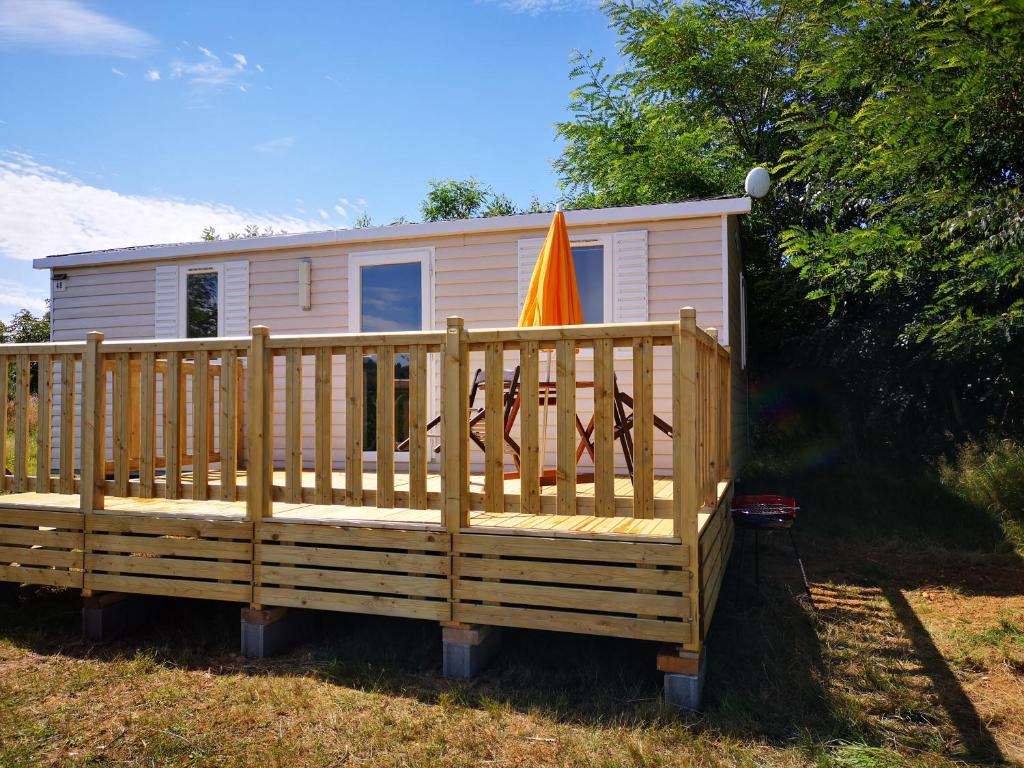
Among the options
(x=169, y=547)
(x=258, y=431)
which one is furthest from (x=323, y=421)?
(x=169, y=547)

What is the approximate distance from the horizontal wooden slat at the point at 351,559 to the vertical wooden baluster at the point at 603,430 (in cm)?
81

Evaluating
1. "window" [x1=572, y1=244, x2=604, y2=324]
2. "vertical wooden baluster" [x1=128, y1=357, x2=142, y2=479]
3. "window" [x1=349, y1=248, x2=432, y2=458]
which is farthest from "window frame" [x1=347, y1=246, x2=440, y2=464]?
"vertical wooden baluster" [x1=128, y1=357, x2=142, y2=479]

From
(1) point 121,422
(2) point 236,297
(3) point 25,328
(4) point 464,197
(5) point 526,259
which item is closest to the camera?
(1) point 121,422

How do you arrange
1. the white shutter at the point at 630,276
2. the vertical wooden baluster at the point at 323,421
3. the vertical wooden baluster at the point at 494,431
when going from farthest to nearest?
the white shutter at the point at 630,276 → the vertical wooden baluster at the point at 323,421 → the vertical wooden baluster at the point at 494,431

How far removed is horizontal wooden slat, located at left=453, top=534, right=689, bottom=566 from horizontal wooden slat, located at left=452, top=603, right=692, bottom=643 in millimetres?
248

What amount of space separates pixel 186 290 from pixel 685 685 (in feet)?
20.7

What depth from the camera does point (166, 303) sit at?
7082 mm

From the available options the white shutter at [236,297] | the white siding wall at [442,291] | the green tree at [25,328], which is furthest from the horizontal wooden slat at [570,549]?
the green tree at [25,328]

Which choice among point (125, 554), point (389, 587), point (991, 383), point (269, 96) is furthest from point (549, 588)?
point (269, 96)

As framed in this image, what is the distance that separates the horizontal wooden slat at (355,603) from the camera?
3213mm

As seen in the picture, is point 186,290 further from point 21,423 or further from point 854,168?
point 854,168

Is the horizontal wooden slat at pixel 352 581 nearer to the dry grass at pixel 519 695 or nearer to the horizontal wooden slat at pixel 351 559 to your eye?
the horizontal wooden slat at pixel 351 559

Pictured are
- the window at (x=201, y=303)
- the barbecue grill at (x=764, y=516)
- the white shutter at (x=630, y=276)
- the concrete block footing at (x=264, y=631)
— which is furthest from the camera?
the window at (x=201, y=303)

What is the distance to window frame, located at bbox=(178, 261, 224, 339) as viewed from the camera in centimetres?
694
